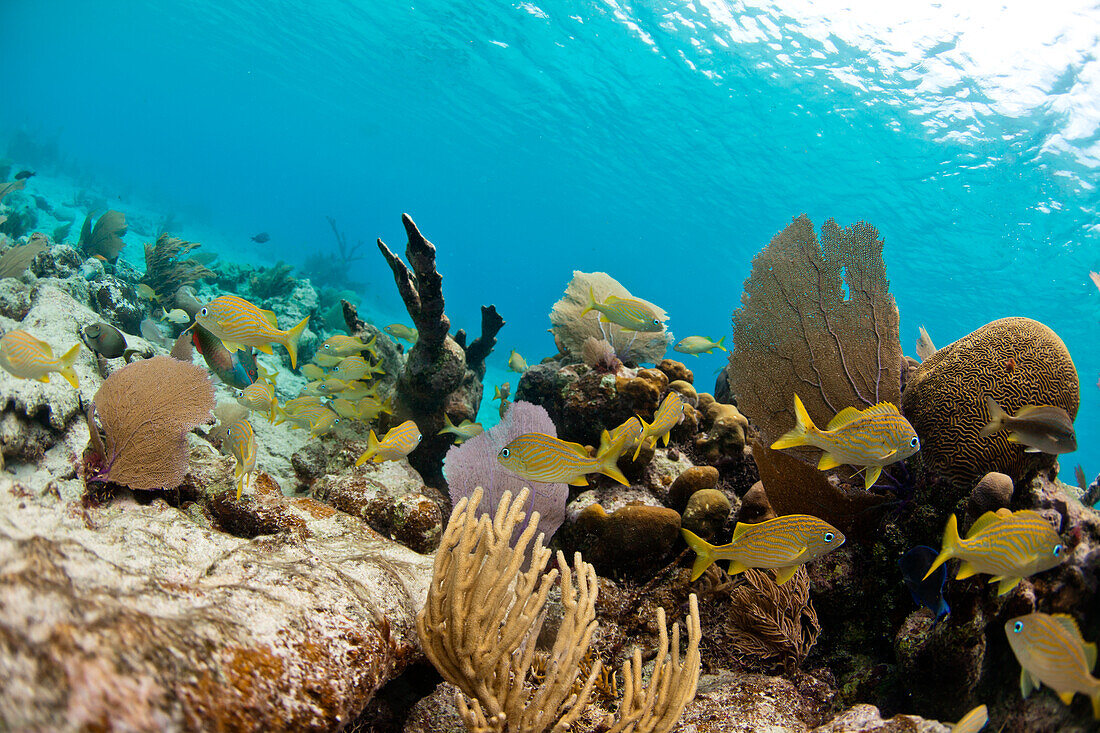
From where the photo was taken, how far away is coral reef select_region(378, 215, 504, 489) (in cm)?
464

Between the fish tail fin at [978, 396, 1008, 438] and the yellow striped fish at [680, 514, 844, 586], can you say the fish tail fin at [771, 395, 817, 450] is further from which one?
the fish tail fin at [978, 396, 1008, 438]

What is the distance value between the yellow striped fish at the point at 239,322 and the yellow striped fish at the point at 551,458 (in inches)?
67.3

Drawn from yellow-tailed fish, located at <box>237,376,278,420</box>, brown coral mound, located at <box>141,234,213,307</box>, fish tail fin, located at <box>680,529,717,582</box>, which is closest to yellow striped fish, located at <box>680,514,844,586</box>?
fish tail fin, located at <box>680,529,717,582</box>

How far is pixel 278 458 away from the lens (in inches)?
238

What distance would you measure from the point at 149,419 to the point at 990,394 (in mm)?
5598

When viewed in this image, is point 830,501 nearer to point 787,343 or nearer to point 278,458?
point 787,343

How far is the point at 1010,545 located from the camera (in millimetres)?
2010

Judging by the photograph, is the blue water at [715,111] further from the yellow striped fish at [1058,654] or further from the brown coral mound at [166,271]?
the yellow striped fish at [1058,654]

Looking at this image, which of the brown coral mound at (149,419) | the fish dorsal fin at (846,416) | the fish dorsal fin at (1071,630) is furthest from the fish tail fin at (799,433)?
the brown coral mound at (149,419)

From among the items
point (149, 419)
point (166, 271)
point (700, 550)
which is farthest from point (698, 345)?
point (166, 271)

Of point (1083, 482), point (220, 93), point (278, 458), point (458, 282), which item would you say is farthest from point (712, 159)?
point (458, 282)

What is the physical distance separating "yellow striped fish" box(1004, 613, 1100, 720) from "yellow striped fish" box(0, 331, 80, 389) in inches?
182

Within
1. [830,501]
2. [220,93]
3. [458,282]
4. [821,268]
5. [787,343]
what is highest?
[821,268]

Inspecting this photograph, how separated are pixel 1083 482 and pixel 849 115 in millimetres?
22625
